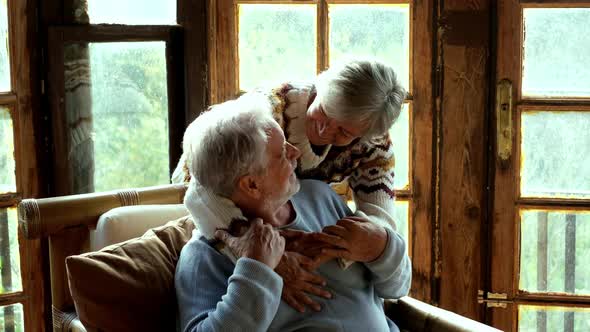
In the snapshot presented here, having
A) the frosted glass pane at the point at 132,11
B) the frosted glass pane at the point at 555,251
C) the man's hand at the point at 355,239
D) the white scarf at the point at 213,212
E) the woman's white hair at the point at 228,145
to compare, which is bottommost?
the frosted glass pane at the point at 555,251

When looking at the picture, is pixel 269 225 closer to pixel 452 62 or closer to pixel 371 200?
pixel 371 200

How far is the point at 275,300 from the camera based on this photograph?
168cm

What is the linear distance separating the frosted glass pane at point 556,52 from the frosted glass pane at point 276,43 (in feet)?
2.44

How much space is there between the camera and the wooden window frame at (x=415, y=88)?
2828 mm

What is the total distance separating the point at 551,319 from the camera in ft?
9.65

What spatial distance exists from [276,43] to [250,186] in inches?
49.3

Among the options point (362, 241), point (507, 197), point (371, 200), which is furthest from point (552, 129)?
point (362, 241)

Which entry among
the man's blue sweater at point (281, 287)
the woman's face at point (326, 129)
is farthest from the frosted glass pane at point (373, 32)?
the man's blue sweater at point (281, 287)

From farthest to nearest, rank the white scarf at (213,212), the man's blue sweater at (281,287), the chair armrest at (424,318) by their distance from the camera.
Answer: the chair armrest at (424,318) < the white scarf at (213,212) < the man's blue sweater at (281,287)

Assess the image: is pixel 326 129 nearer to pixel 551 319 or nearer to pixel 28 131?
pixel 28 131

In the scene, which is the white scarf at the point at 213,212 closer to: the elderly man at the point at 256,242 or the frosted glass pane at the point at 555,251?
the elderly man at the point at 256,242

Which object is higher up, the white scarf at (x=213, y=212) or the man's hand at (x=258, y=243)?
the white scarf at (x=213, y=212)

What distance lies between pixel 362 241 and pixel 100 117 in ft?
4.50

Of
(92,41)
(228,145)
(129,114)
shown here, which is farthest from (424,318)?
(92,41)
